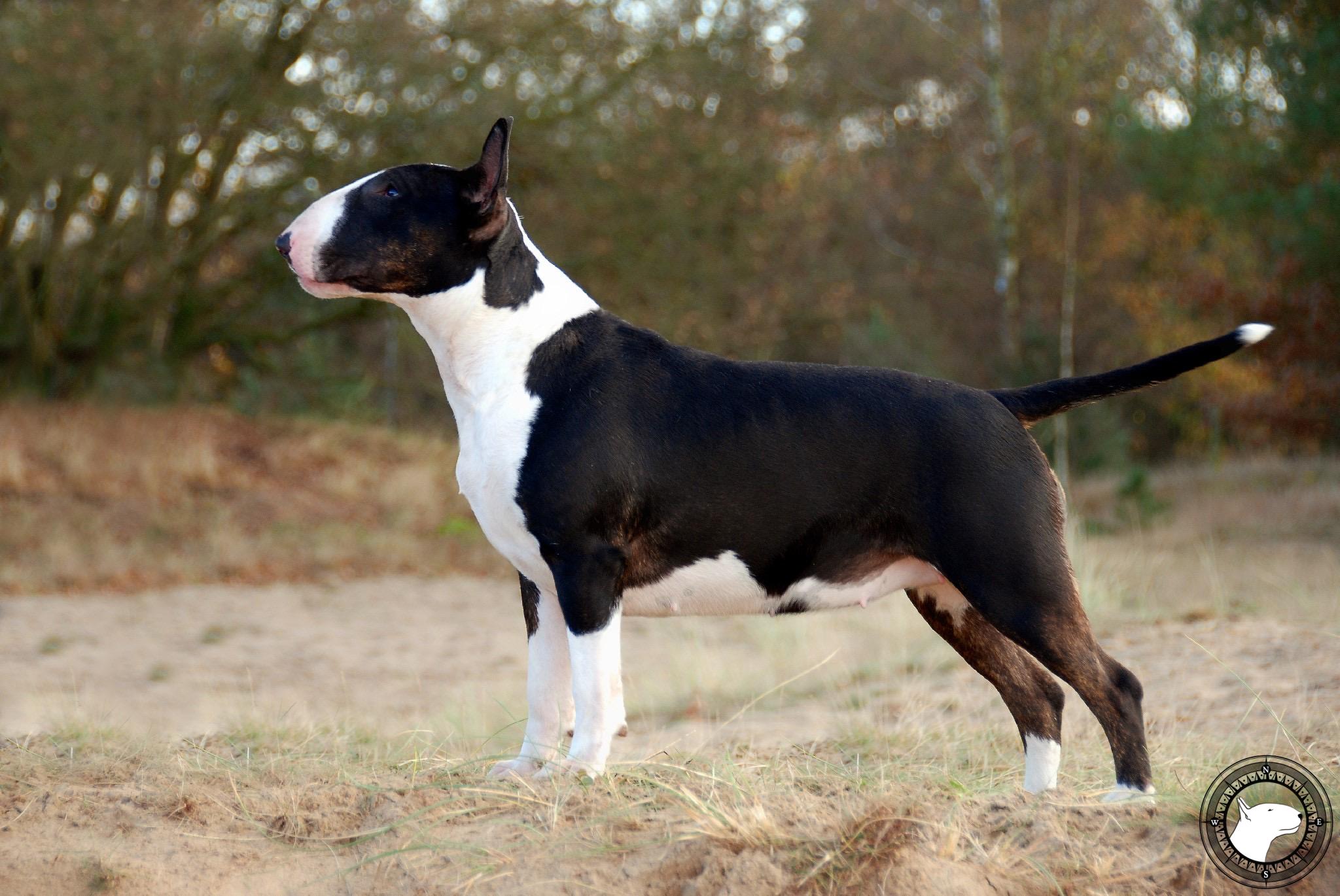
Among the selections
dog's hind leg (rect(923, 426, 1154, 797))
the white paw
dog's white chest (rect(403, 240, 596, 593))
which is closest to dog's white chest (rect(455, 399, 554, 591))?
dog's white chest (rect(403, 240, 596, 593))

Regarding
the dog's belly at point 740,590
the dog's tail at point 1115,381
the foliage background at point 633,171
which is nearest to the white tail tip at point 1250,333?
the dog's tail at point 1115,381

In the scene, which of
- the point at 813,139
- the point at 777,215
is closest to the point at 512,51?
the point at 777,215

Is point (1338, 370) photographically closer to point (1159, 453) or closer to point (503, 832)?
point (1159, 453)

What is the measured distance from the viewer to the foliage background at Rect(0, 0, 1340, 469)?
1541 cm

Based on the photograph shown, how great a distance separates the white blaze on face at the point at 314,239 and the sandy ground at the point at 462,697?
1.61 meters

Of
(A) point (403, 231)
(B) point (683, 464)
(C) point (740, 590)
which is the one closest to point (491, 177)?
(A) point (403, 231)

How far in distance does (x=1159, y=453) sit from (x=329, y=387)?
17115 mm

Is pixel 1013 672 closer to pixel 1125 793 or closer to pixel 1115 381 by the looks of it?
pixel 1125 793

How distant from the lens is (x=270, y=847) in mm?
3549

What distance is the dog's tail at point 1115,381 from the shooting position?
13.4 ft

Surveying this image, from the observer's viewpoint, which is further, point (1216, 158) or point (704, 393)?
point (1216, 158)

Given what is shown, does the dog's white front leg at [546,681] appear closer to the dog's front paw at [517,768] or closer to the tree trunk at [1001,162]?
the dog's front paw at [517,768]

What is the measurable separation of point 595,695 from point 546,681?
421mm

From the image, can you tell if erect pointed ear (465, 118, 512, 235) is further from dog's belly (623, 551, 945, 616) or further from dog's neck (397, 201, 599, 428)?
dog's belly (623, 551, 945, 616)
